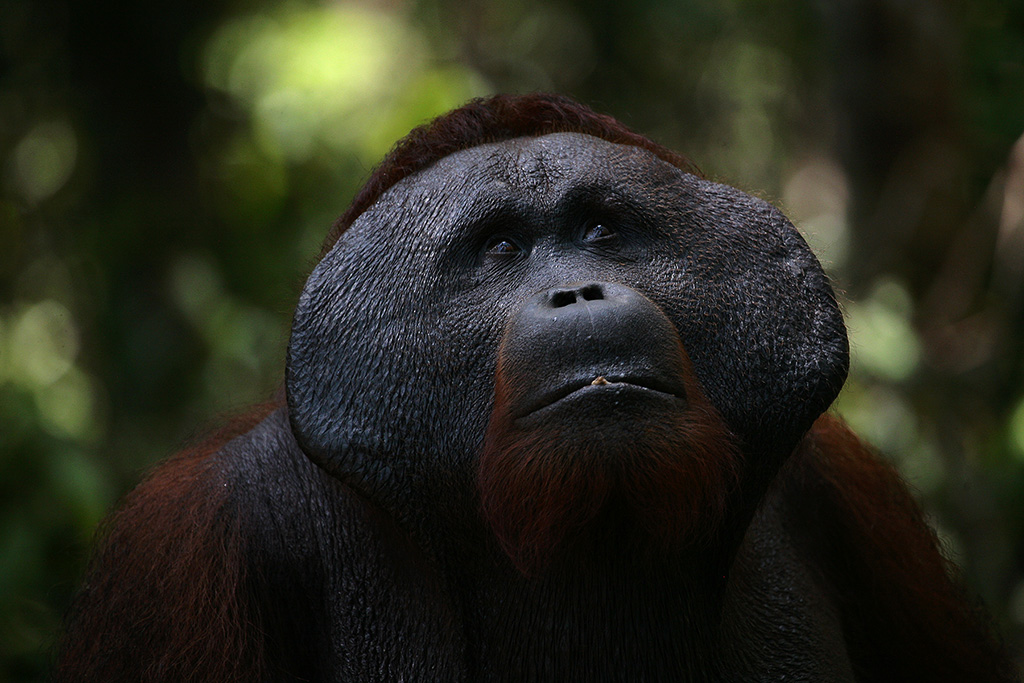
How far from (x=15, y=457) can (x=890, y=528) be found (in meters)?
2.79

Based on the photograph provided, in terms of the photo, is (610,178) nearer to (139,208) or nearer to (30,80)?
(139,208)

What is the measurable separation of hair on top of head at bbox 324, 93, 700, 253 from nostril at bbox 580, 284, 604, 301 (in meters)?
0.61

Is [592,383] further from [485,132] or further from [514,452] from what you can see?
[485,132]

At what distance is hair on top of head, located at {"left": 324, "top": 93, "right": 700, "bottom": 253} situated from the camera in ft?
7.13

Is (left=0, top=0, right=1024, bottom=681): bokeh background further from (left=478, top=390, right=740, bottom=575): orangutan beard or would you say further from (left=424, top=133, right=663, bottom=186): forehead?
(left=478, top=390, right=740, bottom=575): orangutan beard

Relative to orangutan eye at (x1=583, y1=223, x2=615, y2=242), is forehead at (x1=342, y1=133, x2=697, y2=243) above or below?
above

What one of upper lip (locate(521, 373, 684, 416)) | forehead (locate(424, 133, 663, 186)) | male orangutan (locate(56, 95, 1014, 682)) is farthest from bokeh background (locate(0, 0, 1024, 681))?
upper lip (locate(521, 373, 684, 416))

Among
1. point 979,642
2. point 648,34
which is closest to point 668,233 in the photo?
point 979,642

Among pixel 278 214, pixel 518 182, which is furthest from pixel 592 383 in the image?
pixel 278 214

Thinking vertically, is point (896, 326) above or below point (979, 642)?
above

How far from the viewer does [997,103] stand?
453 cm

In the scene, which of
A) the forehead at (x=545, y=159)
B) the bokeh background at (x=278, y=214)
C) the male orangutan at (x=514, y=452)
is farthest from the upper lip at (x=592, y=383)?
the bokeh background at (x=278, y=214)

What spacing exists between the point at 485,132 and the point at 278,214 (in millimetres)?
3870

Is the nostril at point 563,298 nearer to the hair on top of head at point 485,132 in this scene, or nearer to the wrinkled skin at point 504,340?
the wrinkled skin at point 504,340
